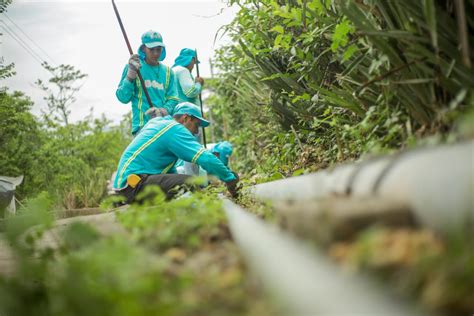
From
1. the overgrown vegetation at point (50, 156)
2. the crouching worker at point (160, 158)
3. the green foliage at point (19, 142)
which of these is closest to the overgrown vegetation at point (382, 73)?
the crouching worker at point (160, 158)

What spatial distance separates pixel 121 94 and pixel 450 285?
5590 millimetres

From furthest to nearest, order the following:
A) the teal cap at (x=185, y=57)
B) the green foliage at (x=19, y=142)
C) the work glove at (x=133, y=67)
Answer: the green foliage at (x=19, y=142), the teal cap at (x=185, y=57), the work glove at (x=133, y=67)

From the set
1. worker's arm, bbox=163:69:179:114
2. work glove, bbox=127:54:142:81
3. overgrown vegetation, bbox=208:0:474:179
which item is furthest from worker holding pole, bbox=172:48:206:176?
overgrown vegetation, bbox=208:0:474:179

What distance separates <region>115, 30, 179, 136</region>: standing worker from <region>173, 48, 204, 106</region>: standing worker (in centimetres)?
37

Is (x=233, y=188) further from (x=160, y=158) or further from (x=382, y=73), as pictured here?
(x=382, y=73)

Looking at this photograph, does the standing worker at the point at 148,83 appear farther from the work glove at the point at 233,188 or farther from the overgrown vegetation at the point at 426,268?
the overgrown vegetation at the point at 426,268

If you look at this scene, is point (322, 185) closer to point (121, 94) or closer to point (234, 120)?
point (121, 94)

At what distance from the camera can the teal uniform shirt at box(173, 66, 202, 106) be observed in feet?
23.4

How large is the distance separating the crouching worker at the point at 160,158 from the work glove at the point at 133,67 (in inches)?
58.1

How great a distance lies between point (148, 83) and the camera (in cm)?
645

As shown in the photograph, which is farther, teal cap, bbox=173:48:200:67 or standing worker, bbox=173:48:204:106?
teal cap, bbox=173:48:200:67

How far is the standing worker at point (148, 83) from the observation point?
6.18 metres

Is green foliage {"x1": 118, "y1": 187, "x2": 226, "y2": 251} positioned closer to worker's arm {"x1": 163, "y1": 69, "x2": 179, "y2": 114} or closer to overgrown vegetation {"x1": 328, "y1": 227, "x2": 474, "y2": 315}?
overgrown vegetation {"x1": 328, "y1": 227, "x2": 474, "y2": 315}

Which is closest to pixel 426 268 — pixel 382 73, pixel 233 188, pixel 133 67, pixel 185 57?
pixel 382 73
